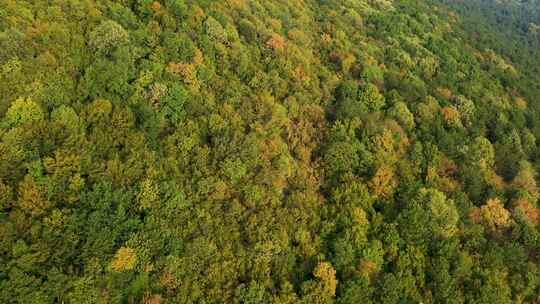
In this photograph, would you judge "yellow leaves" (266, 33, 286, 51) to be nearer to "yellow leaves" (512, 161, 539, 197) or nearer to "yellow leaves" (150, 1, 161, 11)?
"yellow leaves" (150, 1, 161, 11)

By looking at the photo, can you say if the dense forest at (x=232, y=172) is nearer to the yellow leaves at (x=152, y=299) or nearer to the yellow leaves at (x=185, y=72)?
the yellow leaves at (x=185, y=72)

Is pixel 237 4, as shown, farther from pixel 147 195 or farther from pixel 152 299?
pixel 152 299

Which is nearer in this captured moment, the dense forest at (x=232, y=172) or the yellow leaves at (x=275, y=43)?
the dense forest at (x=232, y=172)

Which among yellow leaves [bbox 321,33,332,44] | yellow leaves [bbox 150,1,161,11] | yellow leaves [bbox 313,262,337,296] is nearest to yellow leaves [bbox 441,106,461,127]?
yellow leaves [bbox 321,33,332,44]

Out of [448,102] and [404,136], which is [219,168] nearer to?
[404,136]

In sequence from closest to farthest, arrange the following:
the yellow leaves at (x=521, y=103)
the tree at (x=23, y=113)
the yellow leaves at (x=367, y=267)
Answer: the tree at (x=23, y=113)
the yellow leaves at (x=367, y=267)
the yellow leaves at (x=521, y=103)

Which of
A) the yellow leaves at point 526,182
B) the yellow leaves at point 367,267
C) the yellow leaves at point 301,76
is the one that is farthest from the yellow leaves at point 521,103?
the yellow leaves at point 367,267

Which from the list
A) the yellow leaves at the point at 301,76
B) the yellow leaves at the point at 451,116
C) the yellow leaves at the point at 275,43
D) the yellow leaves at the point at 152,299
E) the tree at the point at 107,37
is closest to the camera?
the yellow leaves at the point at 152,299
